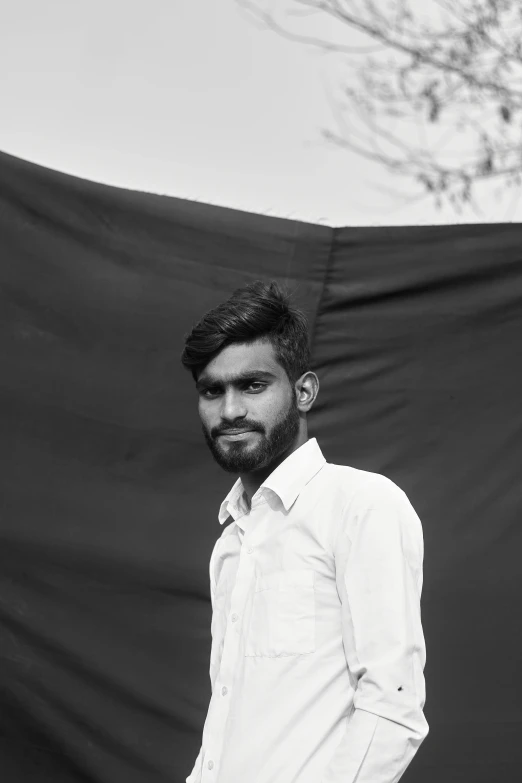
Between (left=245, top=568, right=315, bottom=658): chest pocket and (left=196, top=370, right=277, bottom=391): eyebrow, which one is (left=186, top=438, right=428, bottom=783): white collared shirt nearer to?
(left=245, top=568, right=315, bottom=658): chest pocket

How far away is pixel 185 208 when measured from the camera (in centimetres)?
246

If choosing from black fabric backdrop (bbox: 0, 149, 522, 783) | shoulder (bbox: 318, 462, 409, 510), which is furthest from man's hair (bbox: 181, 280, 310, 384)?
black fabric backdrop (bbox: 0, 149, 522, 783)

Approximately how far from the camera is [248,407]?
1527 millimetres

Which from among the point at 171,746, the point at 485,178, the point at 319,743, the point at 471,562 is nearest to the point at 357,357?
the point at 471,562

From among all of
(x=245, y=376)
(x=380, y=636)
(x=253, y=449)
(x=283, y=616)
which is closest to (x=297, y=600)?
(x=283, y=616)

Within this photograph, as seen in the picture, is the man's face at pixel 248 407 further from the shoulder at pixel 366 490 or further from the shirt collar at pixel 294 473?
the shoulder at pixel 366 490

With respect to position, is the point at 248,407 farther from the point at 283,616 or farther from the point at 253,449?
the point at 283,616

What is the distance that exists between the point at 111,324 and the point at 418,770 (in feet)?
4.14

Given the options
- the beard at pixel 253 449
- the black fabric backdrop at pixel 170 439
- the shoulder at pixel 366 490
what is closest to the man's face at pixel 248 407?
the beard at pixel 253 449

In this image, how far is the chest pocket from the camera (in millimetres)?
1349

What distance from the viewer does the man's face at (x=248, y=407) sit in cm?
152

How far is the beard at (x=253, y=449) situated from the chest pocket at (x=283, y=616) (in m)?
0.19

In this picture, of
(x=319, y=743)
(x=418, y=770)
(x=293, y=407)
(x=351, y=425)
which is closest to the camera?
(x=319, y=743)

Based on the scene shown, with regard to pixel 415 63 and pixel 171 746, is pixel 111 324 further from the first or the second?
pixel 415 63
